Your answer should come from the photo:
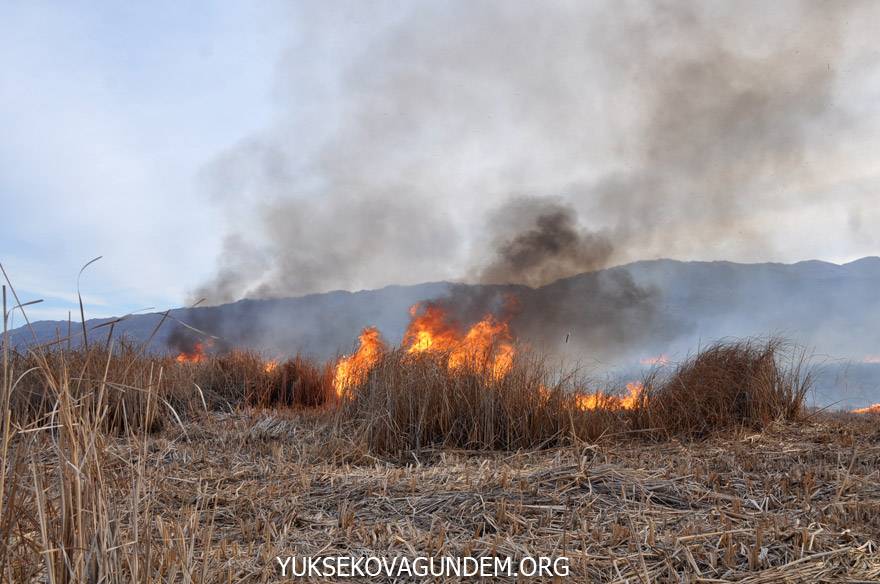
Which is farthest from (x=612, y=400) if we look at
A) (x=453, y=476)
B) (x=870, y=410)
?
(x=870, y=410)

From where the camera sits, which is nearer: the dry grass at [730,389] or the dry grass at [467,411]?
the dry grass at [467,411]

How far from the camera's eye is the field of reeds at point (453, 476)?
6.33 feet

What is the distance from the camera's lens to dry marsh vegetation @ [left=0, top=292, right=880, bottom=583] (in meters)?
1.92

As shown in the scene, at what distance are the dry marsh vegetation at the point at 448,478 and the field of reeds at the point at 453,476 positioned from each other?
0.02m

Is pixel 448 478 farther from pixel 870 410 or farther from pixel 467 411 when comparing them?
pixel 870 410

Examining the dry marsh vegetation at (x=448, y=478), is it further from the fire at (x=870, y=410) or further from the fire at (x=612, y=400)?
the fire at (x=870, y=410)

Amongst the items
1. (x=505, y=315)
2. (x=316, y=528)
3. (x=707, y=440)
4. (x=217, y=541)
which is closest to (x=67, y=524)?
(x=217, y=541)

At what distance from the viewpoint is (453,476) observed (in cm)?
474

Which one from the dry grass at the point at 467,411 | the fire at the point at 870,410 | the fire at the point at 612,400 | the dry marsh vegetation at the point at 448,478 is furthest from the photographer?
the fire at the point at 870,410

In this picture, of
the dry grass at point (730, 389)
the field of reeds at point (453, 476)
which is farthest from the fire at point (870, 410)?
the dry grass at point (730, 389)

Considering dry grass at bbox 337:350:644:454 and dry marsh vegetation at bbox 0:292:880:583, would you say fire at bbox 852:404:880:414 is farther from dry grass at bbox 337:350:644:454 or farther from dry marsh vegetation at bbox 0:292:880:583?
dry grass at bbox 337:350:644:454

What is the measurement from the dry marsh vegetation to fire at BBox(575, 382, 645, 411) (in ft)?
0.13

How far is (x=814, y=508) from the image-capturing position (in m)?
3.56

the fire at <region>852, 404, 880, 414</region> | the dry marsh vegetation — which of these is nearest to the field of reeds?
the dry marsh vegetation
